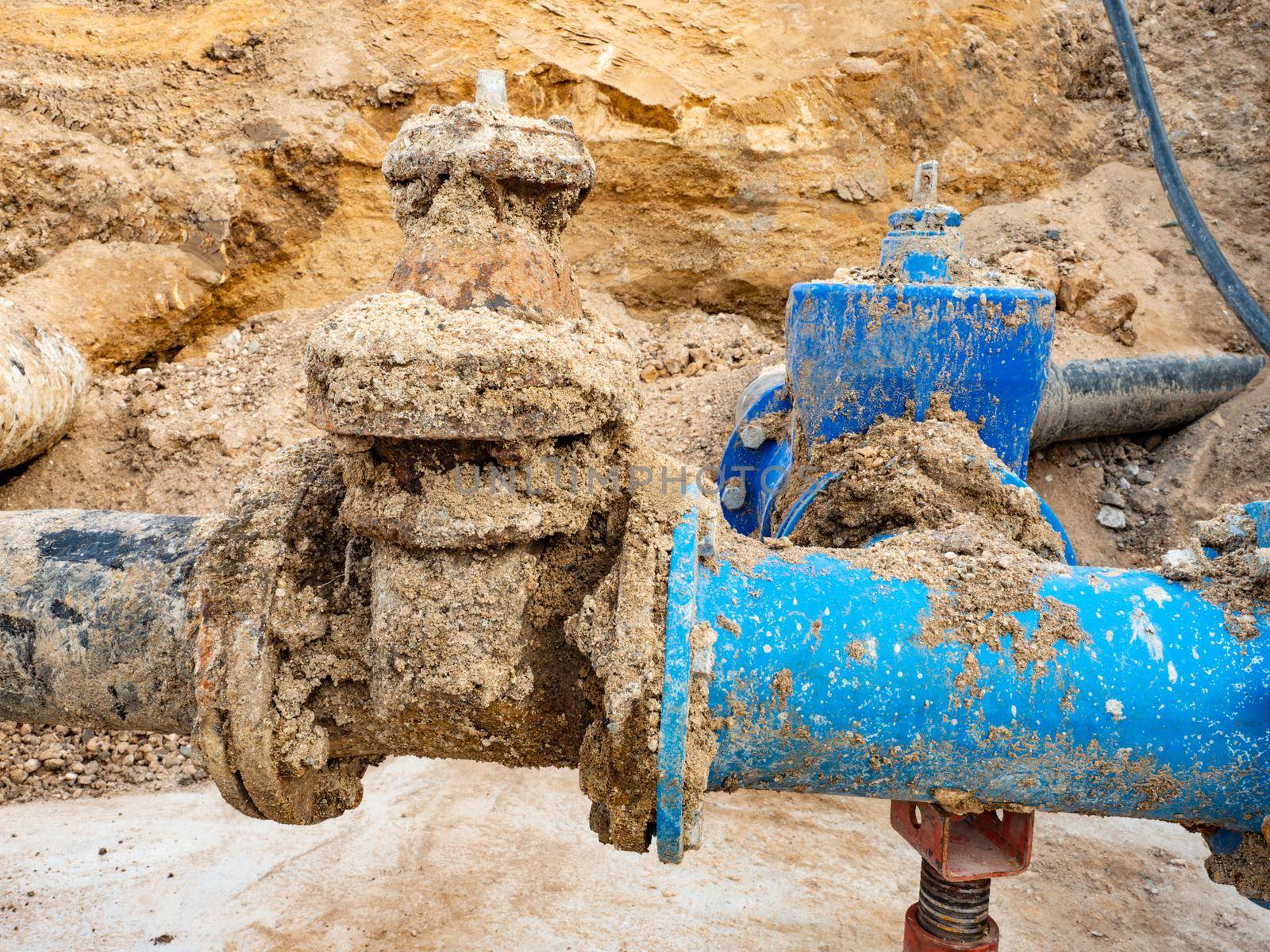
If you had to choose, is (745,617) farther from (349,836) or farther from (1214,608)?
(349,836)

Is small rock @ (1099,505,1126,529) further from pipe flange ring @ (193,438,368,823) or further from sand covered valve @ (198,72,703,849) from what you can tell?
pipe flange ring @ (193,438,368,823)

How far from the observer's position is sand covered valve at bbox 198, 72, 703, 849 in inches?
45.6

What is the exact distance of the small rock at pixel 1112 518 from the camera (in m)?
3.95

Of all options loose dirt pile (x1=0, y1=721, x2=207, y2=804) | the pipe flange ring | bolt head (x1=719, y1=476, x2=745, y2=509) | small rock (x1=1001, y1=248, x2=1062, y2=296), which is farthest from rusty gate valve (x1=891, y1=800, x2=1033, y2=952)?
small rock (x1=1001, y1=248, x2=1062, y2=296)

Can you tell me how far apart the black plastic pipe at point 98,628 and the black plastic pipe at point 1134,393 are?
3074 millimetres

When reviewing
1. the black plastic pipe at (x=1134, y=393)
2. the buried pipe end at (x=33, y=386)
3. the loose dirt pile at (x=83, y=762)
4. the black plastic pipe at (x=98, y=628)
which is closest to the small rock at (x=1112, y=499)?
the black plastic pipe at (x=1134, y=393)

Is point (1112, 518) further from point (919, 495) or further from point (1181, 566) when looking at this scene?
point (1181, 566)

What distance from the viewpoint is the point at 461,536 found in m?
1.20

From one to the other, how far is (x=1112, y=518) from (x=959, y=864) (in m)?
2.88

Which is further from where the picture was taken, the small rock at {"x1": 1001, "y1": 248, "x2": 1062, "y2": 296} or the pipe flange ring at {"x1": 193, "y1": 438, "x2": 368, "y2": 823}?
the small rock at {"x1": 1001, "y1": 248, "x2": 1062, "y2": 296}

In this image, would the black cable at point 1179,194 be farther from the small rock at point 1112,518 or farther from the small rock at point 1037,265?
the small rock at point 1112,518

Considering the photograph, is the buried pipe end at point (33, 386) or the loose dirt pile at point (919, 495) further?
the buried pipe end at point (33, 386)

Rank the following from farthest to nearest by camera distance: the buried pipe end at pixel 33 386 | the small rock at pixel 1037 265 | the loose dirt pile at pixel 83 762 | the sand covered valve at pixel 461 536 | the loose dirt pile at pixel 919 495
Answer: the small rock at pixel 1037 265
the buried pipe end at pixel 33 386
the loose dirt pile at pixel 83 762
the loose dirt pile at pixel 919 495
the sand covered valve at pixel 461 536

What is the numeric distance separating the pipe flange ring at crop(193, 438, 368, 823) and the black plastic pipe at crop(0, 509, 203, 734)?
8cm
